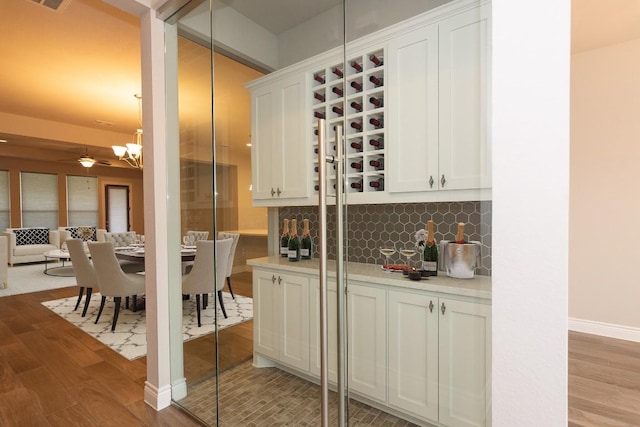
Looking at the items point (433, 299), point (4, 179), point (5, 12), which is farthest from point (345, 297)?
point (4, 179)

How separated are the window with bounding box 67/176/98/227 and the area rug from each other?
579 cm

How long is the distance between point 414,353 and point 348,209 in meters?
0.68

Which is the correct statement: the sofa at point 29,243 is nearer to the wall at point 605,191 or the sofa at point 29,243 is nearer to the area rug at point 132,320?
the area rug at point 132,320

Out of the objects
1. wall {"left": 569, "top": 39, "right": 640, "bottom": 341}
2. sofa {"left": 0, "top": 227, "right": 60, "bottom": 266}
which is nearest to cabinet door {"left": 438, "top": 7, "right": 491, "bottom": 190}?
wall {"left": 569, "top": 39, "right": 640, "bottom": 341}

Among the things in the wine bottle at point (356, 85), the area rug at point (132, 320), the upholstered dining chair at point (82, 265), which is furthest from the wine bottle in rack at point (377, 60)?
the upholstered dining chair at point (82, 265)

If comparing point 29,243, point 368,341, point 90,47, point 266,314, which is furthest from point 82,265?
point 29,243

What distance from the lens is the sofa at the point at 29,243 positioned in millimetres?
7477

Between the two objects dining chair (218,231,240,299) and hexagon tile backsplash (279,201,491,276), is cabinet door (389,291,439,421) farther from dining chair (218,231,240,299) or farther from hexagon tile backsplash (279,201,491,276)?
dining chair (218,231,240,299)

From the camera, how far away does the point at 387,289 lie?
56.7 inches

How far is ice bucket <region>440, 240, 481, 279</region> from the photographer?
3.85 feet


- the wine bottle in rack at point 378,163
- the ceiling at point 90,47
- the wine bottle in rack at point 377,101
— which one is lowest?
the wine bottle in rack at point 378,163

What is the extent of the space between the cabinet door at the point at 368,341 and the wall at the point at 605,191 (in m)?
3.07

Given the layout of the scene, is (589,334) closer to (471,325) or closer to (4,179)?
(471,325)

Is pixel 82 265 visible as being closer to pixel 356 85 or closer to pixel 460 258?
pixel 356 85
